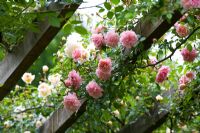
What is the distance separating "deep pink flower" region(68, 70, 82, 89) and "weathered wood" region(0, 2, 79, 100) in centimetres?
30

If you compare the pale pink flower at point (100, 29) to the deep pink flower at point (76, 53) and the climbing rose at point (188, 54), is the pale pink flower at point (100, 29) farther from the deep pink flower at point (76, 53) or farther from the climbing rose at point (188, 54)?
the climbing rose at point (188, 54)

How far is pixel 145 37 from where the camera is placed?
7.22ft

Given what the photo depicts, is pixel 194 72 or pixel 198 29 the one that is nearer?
pixel 198 29

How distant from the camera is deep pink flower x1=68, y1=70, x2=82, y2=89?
244 cm

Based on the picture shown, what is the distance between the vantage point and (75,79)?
8.00 feet

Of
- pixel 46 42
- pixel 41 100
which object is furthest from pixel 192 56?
pixel 41 100

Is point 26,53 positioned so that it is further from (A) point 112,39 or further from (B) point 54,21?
(B) point 54,21

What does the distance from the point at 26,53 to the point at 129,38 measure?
0.49 meters

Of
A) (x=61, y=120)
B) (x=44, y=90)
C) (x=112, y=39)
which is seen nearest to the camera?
(x=112, y=39)

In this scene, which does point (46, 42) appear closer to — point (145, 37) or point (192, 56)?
point (145, 37)

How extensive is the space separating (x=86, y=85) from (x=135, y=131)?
1.27m

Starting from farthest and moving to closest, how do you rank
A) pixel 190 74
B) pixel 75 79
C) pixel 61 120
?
pixel 61 120
pixel 190 74
pixel 75 79

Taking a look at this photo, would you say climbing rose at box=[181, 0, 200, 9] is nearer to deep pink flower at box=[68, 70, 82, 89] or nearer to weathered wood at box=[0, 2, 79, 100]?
weathered wood at box=[0, 2, 79, 100]

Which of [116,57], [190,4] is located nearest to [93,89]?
[116,57]
